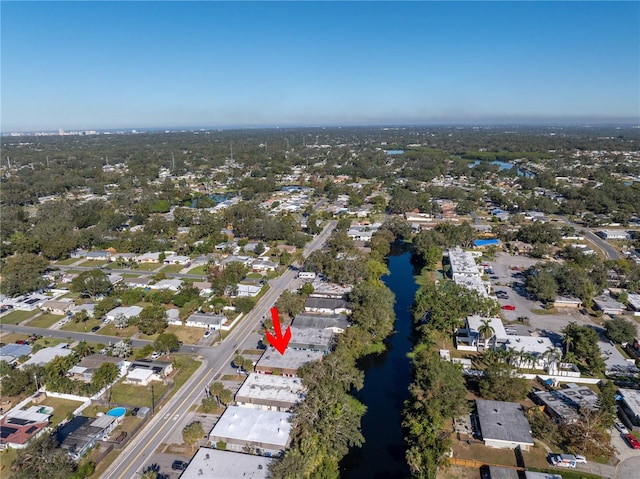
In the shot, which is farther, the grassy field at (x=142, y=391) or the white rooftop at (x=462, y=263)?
the white rooftop at (x=462, y=263)

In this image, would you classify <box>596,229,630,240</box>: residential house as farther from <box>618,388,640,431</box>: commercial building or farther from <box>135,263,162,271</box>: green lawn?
<box>135,263,162,271</box>: green lawn

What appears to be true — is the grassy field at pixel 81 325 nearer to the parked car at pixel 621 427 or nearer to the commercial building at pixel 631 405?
the parked car at pixel 621 427

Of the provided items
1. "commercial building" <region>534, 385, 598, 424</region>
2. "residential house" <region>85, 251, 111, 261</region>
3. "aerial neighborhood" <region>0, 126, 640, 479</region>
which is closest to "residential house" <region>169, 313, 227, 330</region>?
"aerial neighborhood" <region>0, 126, 640, 479</region>

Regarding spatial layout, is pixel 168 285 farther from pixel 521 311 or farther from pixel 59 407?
pixel 521 311

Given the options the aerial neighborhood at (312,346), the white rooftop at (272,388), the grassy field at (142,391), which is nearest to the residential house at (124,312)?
the aerial neighborhood at (312,346)

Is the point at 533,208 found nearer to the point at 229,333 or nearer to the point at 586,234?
the point at 586,234

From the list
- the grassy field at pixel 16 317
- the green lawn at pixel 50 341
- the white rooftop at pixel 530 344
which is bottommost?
the green lawn at pixel 50 341

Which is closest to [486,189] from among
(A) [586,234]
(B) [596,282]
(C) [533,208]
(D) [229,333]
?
(C) [533,208]
